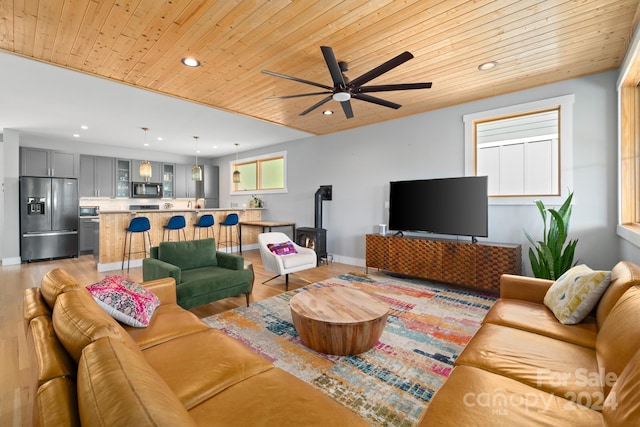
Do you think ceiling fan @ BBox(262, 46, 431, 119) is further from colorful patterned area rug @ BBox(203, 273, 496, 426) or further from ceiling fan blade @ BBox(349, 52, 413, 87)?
colorful patterned area rug @ BBox(203, 273, 496, 426)

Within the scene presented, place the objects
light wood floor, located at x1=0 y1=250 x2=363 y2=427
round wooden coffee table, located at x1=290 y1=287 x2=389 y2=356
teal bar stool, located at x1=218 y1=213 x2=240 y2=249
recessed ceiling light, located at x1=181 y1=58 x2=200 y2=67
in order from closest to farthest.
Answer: light wood floor, located at x1=0 y1=250 x2=363 y2=427 → round wooden coffee table, located at x1=290 y1=287 x2=389 y2=356 → recessed ceiling light, located at x1=181 y1=58 x2=200 y2=67 → teal bar stool, located at x1=218 y1=213 x2=240 y2=249

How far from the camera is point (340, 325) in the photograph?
85.1 inches

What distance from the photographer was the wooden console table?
3.65m

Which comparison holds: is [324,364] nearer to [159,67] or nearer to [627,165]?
[159,67]

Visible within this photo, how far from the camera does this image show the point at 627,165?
307cm

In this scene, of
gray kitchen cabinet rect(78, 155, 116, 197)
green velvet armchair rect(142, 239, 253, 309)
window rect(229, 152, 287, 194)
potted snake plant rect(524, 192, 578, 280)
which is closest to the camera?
green velvet armchair rect(142, 239, 253, 309)

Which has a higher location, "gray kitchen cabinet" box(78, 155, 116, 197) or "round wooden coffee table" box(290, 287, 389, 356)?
"gray kitchen cabinet" box(78, 155, 116, 197)

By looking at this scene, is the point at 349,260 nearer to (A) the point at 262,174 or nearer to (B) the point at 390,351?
(B) the point at 390,351

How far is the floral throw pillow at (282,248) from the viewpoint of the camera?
424 centimetres

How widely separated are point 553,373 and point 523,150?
345 centimetres

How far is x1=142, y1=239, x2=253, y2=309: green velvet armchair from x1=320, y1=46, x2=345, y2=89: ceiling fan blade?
7.22 ft

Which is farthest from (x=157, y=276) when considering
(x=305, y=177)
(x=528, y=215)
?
(x=528, y=215)

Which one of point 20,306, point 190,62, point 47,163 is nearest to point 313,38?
point 190,62

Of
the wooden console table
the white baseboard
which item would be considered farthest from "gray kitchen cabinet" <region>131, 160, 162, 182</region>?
the wooden console table
